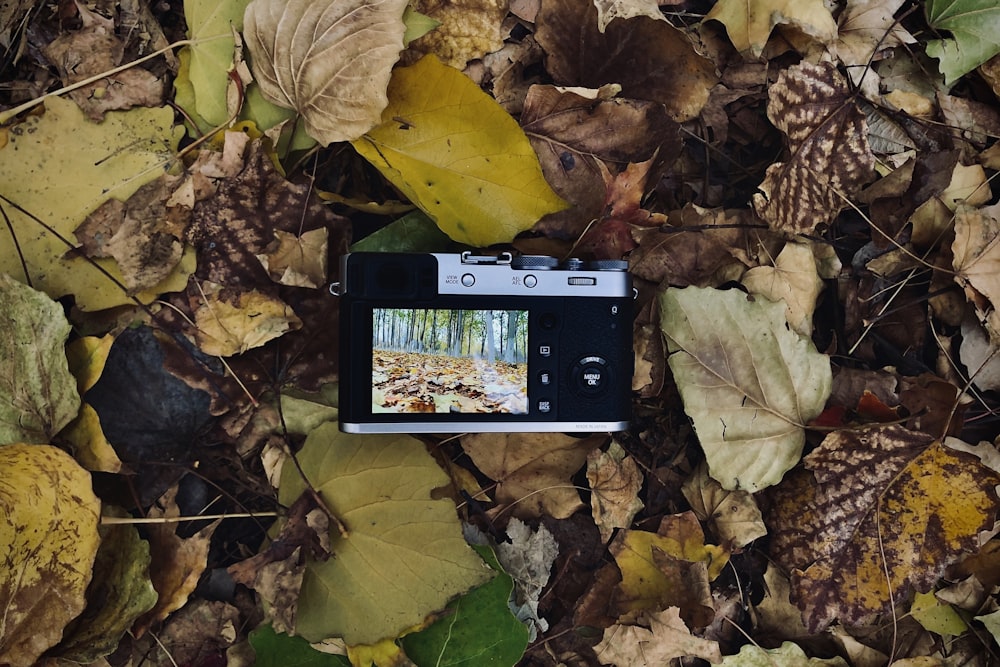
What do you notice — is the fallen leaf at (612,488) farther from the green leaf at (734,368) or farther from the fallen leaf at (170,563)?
the fallen leaf at (170,563)

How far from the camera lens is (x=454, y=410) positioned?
1.09 metres

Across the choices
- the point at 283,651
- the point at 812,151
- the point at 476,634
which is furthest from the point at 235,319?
the point at 812,151

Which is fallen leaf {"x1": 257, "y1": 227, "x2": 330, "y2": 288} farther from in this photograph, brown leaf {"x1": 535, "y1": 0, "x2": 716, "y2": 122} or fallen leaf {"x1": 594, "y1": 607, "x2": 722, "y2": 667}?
fallen leaf {"x1": 594, "y1": 607, "x2": 722, "y2": 667}

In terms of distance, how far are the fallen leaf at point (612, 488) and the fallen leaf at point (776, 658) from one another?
0.99 ft

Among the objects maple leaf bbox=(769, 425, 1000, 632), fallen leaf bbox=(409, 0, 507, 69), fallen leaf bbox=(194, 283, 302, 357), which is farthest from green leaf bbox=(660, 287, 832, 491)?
fallen leaf bbox=(194, 283, 302, 357)

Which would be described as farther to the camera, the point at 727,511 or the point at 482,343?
the point at 727,511

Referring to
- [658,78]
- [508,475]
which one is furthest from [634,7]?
[508,475]

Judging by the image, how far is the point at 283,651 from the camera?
1149 millimetres

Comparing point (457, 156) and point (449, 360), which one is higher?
point (457, 156)

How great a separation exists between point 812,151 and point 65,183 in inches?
48.6

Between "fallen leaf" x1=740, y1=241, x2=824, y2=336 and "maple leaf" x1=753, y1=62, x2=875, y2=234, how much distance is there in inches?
1.8

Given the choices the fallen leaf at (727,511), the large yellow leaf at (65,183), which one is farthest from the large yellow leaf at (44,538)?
the fallen leaf at (727,511)

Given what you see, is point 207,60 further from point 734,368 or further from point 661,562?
point 661,562

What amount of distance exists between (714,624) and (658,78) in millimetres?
960
